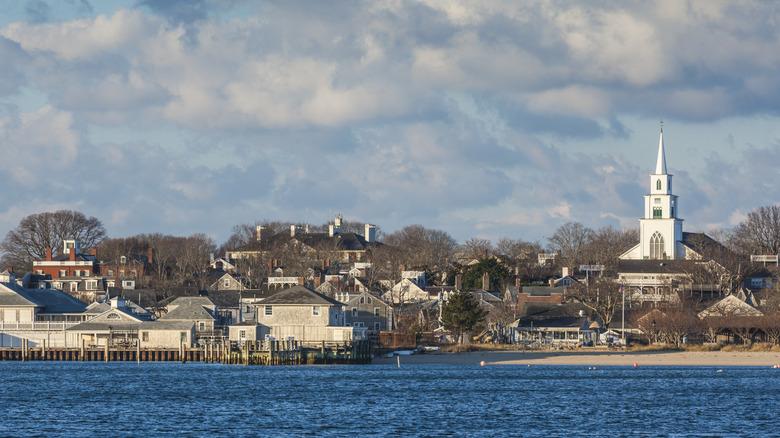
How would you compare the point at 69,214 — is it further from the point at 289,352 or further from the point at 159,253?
the point at 289,352

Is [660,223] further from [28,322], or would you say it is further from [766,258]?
[28,322]

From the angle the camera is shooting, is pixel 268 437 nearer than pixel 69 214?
Yes

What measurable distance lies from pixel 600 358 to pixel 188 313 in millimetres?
39555

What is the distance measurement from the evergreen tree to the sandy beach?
346 centimetres

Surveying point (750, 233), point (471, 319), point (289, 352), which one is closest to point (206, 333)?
point (289, 352)

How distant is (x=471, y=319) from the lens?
347 feet

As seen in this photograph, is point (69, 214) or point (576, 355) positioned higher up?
point (69, 214)

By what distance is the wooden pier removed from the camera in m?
96.1

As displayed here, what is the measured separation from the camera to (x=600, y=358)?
9838 centimetres

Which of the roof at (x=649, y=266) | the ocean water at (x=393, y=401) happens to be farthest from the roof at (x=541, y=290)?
the ocean water at (x=393, y=401)

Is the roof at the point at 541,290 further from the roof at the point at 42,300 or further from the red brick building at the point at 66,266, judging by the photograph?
the red brick building at the point at 66,266

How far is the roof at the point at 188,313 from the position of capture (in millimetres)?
108812

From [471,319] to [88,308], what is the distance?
41251mm

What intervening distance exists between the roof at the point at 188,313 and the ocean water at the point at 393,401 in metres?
10.3
